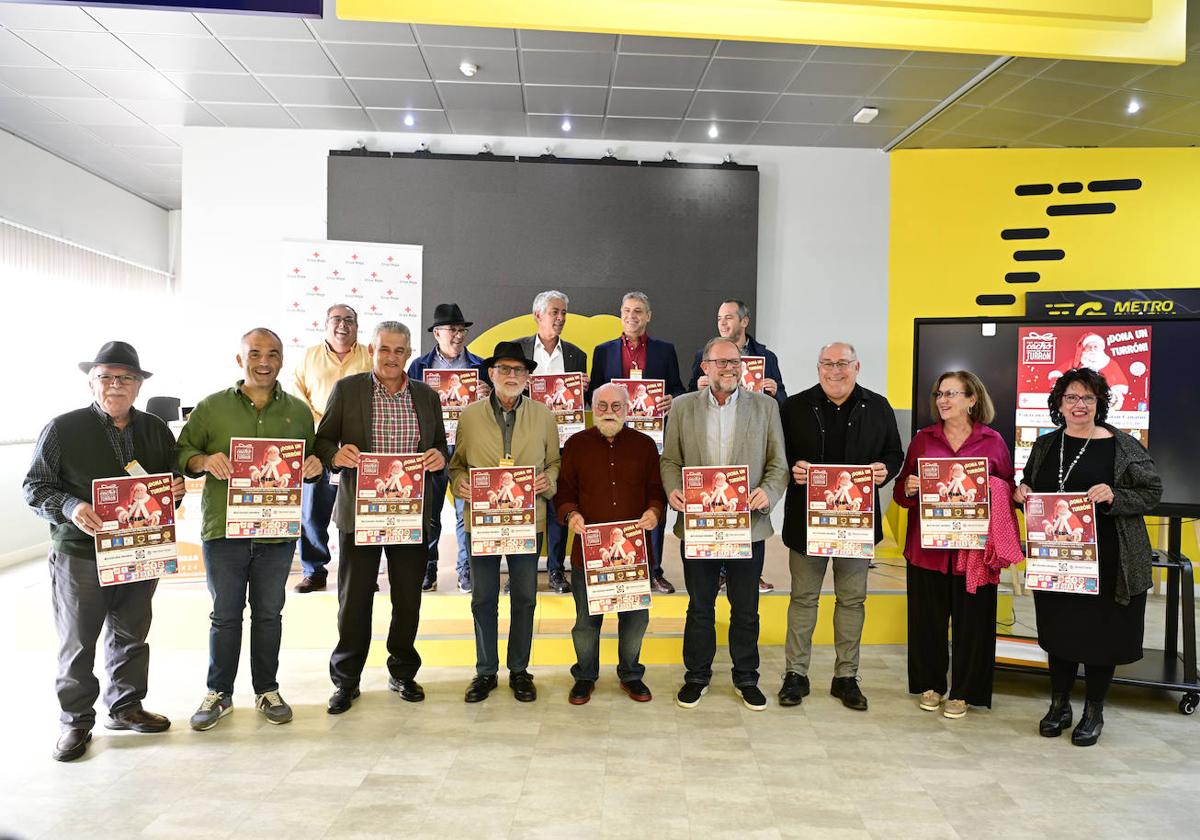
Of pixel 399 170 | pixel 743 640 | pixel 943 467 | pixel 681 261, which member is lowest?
pixel 743 640

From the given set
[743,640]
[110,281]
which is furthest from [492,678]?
[110,281]

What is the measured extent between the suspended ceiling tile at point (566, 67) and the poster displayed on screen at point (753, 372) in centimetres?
243

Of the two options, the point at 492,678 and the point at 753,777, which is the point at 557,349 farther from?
the point at 753,777

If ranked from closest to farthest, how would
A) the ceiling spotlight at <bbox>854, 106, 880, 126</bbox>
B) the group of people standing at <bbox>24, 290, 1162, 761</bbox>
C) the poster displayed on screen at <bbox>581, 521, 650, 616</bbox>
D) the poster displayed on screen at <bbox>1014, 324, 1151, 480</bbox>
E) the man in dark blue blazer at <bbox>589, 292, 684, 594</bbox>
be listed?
the group of people standing at <bbox>24, 290, 1162, 761</bbox>, the poster displayed on screen at <bbox>581, 521, 650, 616</bbox>, the poster displayed on screen at <bbox>1014, 324, 1151, 480</bbox>, the man in dark blue blazer at <bbox>589, 292, 684, 594</bbox>, the ceiling spotlight at <bbox>854, 106, 880, 126</bbox>

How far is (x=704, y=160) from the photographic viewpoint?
7051 millimetres

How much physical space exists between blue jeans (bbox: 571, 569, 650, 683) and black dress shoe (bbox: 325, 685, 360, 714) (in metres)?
1.07

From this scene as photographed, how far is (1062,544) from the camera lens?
134 inches

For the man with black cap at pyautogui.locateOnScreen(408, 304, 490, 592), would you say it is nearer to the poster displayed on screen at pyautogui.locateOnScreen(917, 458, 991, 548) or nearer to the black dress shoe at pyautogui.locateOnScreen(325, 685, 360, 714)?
the black dress shoe at pyautogui.locateOnScreen(325, 685, 360, 714)

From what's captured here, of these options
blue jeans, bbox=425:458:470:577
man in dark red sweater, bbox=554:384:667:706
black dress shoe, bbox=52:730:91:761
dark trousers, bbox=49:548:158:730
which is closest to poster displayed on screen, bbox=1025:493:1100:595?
man in dark red sweater, bbox=554:384:667:706

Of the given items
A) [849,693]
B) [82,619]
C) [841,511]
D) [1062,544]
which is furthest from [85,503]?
[1062,544]

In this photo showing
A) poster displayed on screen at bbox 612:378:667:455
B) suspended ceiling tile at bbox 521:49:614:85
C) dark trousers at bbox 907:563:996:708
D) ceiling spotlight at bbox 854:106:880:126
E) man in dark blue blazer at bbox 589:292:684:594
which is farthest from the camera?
ceiling spotlight at bbox 854:106:880:126

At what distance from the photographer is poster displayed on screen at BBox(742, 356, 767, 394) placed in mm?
4438

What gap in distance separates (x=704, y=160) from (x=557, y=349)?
3159mm

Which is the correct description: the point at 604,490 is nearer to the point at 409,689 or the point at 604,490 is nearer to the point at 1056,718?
the point at 409,689
